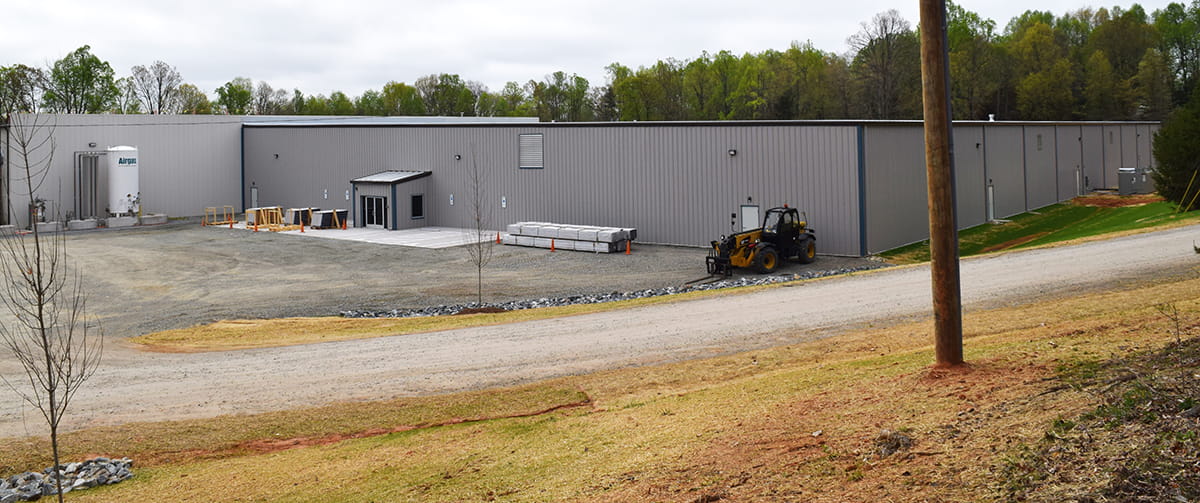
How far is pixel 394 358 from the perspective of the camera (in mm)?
18672

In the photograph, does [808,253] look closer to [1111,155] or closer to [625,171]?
[625,171]

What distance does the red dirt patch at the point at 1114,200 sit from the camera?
50000mm

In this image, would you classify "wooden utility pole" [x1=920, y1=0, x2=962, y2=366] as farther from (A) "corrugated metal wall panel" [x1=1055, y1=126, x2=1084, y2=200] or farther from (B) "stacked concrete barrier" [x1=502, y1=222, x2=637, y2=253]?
(A) "corrugated metal wall panel" [x1=1055, y1=126, x2=1084, y2=200]

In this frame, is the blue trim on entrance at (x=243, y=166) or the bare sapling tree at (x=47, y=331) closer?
the bare sapling tree at (x=47, y=331)

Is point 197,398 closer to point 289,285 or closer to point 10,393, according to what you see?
point 10,393

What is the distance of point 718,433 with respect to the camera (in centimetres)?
1084

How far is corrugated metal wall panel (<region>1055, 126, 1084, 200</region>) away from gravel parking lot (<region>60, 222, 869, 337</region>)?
2757 cm

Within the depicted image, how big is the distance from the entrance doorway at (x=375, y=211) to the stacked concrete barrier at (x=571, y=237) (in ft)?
31.0

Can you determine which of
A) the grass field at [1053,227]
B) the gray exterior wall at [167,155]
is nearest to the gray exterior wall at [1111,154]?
the grass field at [1053,227]

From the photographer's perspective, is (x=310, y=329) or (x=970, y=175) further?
(x=970, y=175)

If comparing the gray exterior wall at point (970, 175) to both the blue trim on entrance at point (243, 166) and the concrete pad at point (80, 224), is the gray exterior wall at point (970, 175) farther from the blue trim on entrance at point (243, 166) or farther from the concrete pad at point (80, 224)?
the concrete pad at point (80, 224)

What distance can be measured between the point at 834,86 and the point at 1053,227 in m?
60.5

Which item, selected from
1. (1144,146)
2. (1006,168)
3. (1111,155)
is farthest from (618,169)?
(1144,146)

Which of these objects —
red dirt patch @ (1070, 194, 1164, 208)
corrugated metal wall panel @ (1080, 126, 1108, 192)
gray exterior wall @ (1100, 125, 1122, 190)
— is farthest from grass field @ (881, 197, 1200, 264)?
gray exterior wall @ (1100, 125, 1122, 190)
